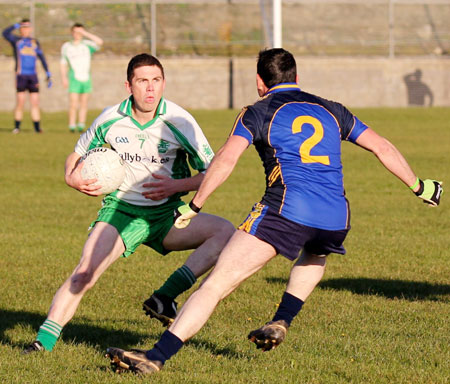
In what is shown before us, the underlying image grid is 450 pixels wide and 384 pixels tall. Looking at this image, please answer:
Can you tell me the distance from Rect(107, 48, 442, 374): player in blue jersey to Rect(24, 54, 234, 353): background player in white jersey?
100 centimetres

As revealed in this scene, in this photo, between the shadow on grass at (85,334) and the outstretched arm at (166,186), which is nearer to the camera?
the outstretched arm at (166,186)

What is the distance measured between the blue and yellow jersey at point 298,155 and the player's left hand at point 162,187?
1.00 m

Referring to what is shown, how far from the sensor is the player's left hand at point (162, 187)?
20.4 feet

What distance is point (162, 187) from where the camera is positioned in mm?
6223

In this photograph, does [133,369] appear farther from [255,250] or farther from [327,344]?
[327,344]

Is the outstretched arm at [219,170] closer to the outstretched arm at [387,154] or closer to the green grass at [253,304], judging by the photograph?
the outstretched arm at [387,154]

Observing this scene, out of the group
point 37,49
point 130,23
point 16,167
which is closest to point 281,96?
point 16,167

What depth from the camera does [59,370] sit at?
5578 millimetres

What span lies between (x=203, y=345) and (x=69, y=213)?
7.18 metres

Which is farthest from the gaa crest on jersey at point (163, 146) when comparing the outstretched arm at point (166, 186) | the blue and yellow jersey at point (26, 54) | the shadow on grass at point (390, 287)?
the blue and yellow jersey at point (26, 54)

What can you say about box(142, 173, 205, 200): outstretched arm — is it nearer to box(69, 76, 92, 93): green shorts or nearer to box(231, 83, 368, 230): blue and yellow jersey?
box(231, 83, 368, 230): blue and yellow jersey

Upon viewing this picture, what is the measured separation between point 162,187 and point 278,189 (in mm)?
1168

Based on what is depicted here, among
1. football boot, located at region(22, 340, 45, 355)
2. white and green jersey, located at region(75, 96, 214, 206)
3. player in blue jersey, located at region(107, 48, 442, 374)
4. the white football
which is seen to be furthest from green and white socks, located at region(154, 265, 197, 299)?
player in blue jersey, located at region(107, 48, 442, 374)

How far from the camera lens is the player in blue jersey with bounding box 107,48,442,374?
5.09 meters
